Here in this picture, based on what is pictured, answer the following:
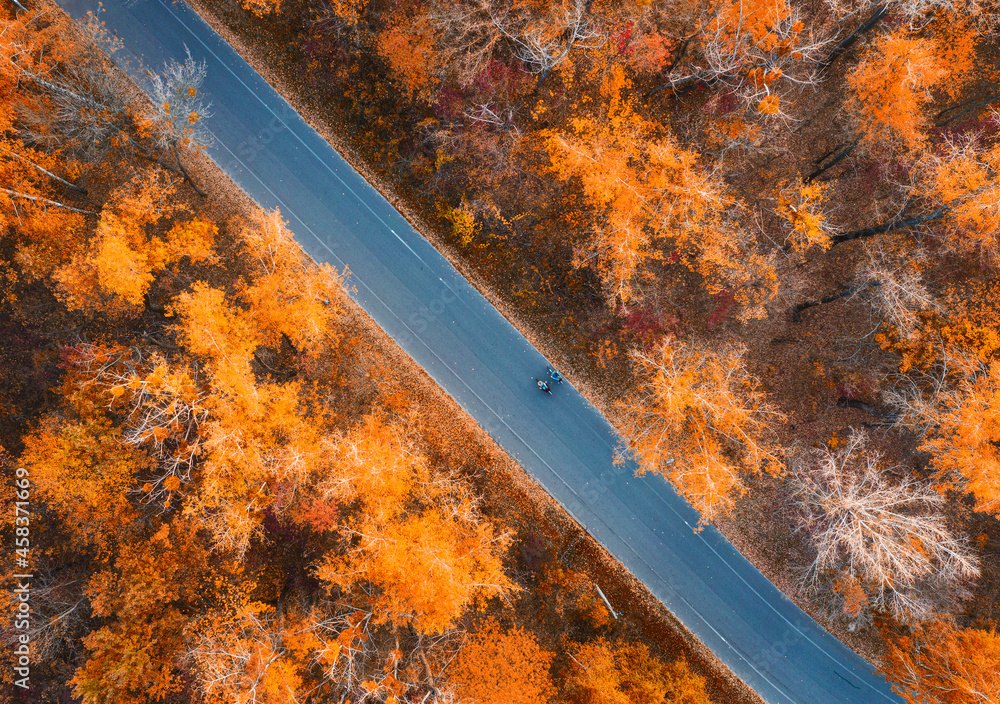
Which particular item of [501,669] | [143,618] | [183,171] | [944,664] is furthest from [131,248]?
[944,664]

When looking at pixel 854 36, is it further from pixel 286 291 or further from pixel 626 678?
Answer: pixel 626 678

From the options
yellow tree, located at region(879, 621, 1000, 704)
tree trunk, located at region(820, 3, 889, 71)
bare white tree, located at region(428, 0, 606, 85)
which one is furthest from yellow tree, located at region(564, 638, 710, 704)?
tree trunk, located at region(820, 3, 889, 71)

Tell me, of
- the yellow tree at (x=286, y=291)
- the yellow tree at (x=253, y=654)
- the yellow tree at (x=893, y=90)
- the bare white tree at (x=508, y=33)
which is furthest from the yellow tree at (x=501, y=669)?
the yellow tree at (x=893, y=90)

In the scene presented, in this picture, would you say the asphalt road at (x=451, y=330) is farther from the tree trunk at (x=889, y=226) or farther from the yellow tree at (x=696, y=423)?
the tree trunk at (x=889, y=226)

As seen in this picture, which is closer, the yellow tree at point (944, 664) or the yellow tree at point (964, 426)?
the yellow tree at point (944, 664)

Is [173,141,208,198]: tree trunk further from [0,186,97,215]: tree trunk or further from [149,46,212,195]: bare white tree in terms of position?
[0,186,97,215]: tree trunk
